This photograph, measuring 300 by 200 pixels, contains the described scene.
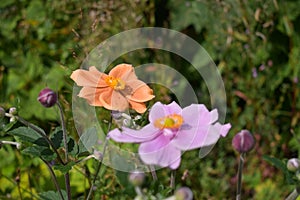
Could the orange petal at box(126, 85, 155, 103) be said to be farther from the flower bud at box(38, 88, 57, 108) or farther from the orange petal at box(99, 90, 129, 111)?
the flower bud at box(38, 88, 57, 108)

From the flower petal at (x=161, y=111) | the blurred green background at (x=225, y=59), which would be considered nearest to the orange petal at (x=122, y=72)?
the flower petal at (x=161, y=111)

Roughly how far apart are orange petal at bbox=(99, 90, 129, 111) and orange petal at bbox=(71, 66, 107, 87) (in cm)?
2

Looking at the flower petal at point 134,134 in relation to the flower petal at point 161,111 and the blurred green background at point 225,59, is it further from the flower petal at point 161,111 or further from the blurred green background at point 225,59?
the blurred green background at point 225,59

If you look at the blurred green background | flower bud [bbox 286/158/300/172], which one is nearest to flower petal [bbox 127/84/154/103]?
flower bud [bbox 286/158/300/172]

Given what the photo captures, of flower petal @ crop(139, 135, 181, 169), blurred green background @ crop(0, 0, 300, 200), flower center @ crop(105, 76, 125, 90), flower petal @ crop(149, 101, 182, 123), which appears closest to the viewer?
flower petal @ crop(139, 135, 181, 169)

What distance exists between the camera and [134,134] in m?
0.73

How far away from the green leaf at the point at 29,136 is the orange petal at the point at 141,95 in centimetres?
15

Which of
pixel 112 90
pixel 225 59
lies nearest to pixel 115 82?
pixel 112 90

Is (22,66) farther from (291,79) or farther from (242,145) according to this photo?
(242,145)

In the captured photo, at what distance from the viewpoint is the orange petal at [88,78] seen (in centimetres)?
88

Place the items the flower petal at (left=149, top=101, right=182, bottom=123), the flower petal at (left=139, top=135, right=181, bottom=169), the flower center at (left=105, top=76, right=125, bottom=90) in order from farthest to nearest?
1. the flower center at (left=105, top=76, right=125, bottom=90)
2. the flower petal at (left=149, top=101, right=182, bottom=123)
3. the flower petal at (left=139, top=135, right=181, bottom=169)

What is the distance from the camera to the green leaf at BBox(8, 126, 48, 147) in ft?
2.81

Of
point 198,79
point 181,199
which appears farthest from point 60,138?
point 198,79

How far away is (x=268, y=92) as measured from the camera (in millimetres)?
1965
